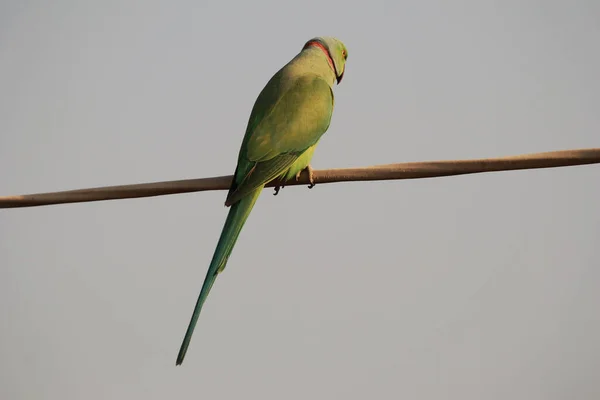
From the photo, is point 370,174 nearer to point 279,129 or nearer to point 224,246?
point 224,246

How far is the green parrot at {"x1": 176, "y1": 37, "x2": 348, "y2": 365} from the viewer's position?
3932mm

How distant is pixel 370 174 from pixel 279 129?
3.98 ft

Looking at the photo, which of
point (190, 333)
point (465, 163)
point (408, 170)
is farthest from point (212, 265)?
point (465, 163)

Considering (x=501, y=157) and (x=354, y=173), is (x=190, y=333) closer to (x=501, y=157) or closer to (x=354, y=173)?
(x=354, y=173)

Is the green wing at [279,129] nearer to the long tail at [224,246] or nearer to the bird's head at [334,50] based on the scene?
the long tail at [224,246]

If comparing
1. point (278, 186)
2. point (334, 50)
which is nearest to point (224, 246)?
point (278, 186)

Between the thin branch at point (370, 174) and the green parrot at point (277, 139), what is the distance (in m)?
0.30

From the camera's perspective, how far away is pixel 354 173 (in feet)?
10.8

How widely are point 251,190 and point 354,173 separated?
880 mm

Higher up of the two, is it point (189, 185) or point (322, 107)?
point (322, 107)

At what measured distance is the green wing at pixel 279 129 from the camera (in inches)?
161

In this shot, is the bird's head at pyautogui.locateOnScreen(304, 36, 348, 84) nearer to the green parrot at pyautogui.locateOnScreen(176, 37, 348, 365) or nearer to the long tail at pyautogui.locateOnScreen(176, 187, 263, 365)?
the green parrot at pyautogui.locateOnScreen(176, 37, 348, 365)

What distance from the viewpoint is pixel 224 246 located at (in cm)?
391

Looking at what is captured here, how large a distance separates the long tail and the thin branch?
0.27 meters
